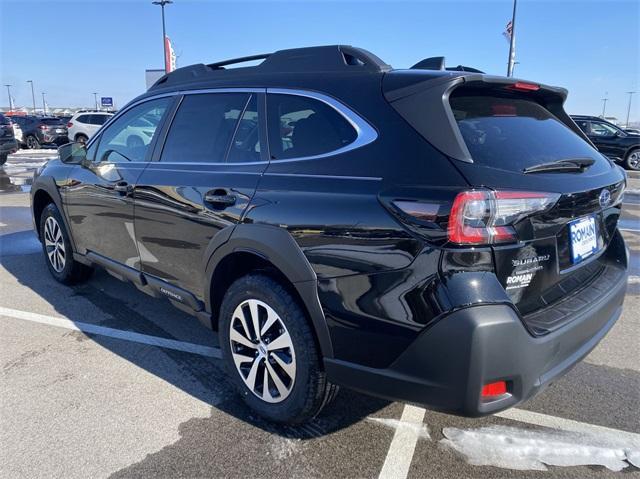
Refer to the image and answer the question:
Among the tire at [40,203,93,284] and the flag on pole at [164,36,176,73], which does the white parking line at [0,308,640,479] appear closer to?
the tire at [40,203,93,284]

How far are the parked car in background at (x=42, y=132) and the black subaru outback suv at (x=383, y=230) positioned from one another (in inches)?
935

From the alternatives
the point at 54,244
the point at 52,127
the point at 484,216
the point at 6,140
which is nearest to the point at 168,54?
the point at 52,127

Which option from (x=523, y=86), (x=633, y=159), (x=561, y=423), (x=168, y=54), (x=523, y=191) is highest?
(x=168, y=54)

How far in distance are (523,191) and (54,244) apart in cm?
443

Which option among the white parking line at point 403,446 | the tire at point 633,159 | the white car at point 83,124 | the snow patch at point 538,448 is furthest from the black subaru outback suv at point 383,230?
the white car at point 83,124

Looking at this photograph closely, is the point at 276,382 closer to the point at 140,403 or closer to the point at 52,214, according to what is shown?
the point at 140,403

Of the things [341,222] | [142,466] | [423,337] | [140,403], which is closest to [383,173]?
[341,222]

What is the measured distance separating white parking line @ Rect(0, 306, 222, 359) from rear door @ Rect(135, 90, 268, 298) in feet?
1.85

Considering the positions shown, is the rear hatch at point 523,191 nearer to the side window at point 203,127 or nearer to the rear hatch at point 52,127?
the side window at point 203,127

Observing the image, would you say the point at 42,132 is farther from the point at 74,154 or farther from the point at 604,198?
the point at 604,198

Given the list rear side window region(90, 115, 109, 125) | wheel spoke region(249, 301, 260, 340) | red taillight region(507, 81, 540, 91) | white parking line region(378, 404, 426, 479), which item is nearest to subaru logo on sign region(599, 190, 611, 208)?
red taillight region(507, 81, 540, 91)

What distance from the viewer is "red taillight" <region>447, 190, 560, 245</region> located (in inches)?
75.3

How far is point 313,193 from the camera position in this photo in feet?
7.68

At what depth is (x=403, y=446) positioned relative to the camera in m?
2.52
